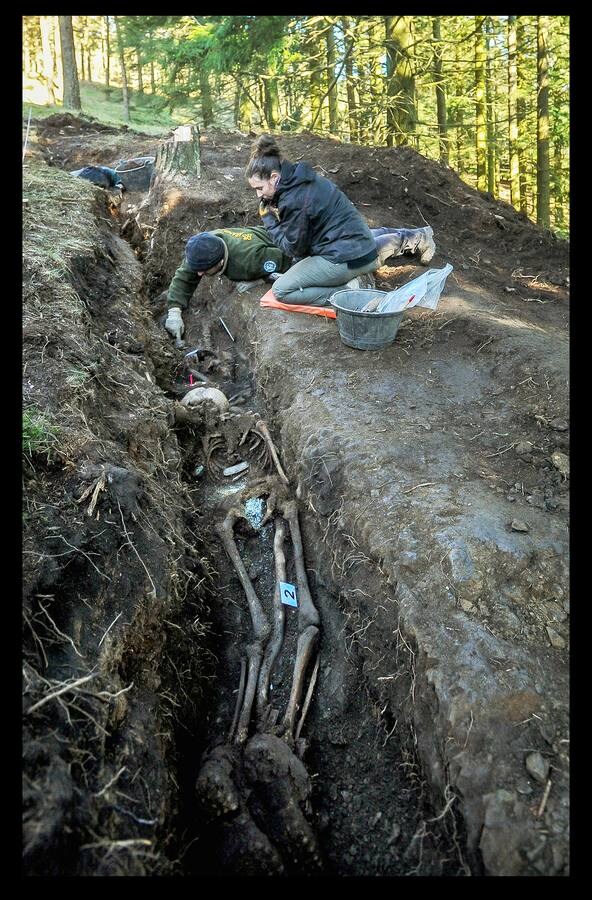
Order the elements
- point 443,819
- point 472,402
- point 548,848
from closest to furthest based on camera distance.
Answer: point 548,848 → point 443,819 → point 472,402

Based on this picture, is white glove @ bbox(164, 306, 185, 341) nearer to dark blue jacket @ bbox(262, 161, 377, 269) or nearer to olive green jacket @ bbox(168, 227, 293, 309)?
olive green jacket @ bbox(168, 227, 293, 309)

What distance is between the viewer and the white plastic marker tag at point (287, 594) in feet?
12.8

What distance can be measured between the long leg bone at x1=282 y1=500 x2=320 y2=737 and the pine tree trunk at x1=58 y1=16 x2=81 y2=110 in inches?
753

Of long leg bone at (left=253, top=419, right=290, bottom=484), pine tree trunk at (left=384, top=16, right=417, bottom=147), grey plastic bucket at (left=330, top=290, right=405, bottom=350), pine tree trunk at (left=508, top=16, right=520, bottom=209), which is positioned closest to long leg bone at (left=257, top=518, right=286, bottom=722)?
long leg bone at (left=253, top=419, right=290, bottom=484)

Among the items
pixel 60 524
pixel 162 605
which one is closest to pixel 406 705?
pixel 162 605

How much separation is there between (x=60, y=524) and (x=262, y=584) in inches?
63.5

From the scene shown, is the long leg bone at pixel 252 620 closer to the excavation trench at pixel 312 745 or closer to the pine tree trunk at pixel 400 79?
the excavation trench at pixel 312 745

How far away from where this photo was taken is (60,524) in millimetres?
3000

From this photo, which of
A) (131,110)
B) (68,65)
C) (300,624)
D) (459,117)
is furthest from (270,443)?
(131,110)

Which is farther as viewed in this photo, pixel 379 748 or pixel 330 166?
pixel 330 166

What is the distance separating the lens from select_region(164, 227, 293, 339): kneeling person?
6324mm

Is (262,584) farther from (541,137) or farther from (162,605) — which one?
(541,137)

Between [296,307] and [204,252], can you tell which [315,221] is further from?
[204,252]

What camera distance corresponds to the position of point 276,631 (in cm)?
370
